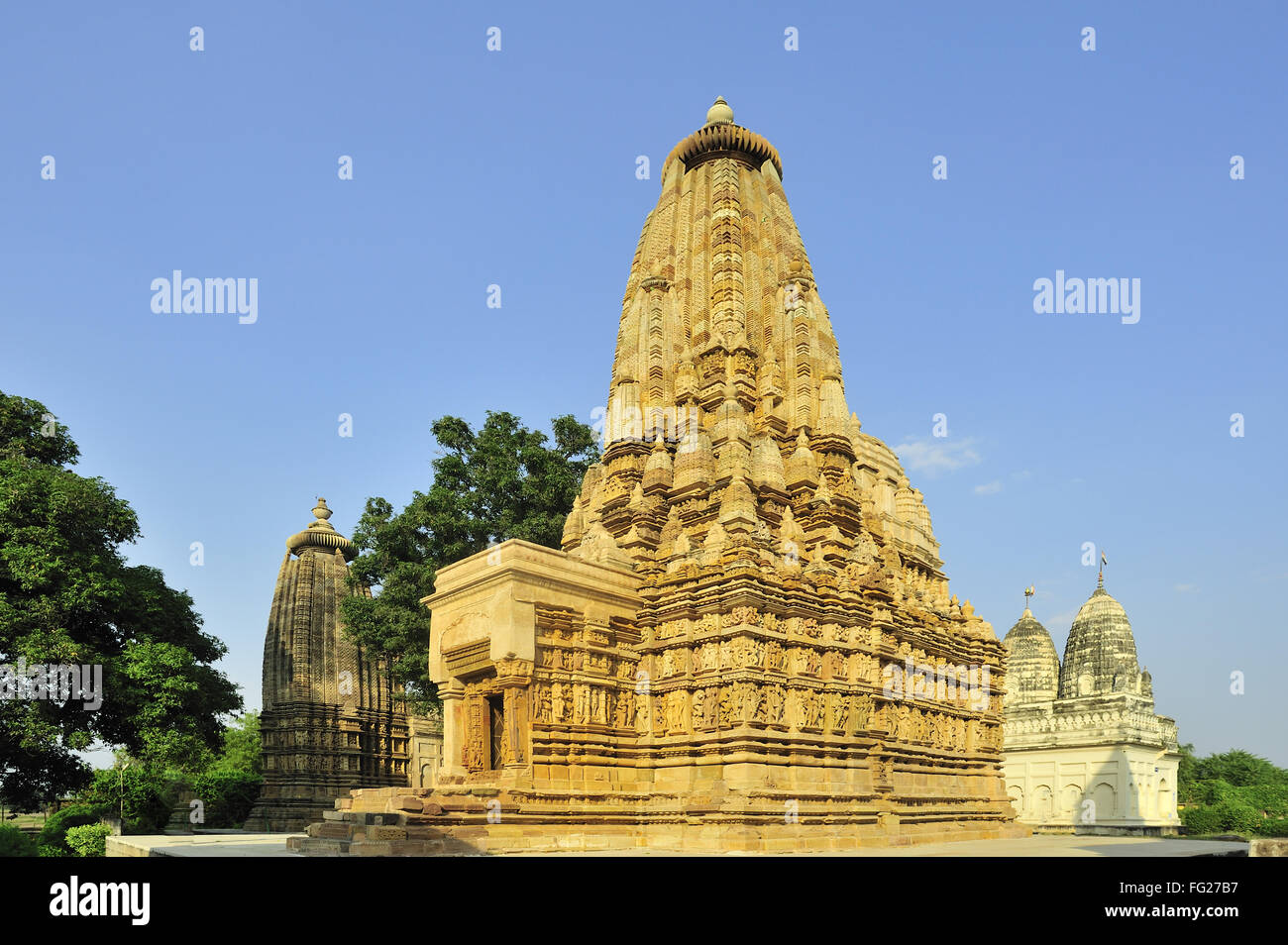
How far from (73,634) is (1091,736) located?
38379mm

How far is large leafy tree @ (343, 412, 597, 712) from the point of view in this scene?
98.4 ft

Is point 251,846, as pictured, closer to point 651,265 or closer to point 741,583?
point 741,583

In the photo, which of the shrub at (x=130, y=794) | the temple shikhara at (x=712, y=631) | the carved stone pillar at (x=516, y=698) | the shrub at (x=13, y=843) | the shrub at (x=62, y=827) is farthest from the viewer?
the shrub at (x=130, y=794)

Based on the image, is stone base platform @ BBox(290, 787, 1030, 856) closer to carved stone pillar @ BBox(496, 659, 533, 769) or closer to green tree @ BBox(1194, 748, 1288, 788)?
carved stone pillar @ BBox(496, 659, 533, 769)

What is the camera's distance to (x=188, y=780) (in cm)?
3972

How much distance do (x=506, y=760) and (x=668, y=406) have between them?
1048 cm

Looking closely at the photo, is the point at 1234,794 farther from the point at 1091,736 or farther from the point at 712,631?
the point at 712,631

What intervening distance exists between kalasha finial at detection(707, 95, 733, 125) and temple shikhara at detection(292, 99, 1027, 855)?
0.24 ft

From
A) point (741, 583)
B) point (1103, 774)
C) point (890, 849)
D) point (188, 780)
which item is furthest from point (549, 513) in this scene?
point (1103, 774)

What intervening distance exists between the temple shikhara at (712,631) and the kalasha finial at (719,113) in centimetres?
7

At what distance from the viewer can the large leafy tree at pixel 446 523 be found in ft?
98.4

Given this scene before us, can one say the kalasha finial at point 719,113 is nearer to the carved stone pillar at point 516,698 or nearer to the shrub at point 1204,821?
the carved stone pillar at point 516,698

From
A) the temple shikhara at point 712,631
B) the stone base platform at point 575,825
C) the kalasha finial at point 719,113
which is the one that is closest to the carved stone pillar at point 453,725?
the temple shikhara at point 712,631

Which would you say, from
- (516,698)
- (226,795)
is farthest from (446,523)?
(226,795)
